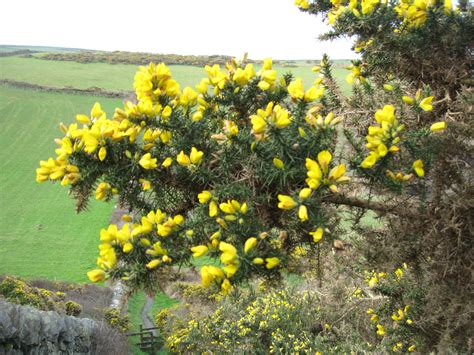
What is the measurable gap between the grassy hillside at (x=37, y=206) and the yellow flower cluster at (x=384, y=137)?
18.6m

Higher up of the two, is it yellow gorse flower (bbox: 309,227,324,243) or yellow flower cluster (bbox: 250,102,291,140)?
yellow flower cluster (bbox: 250,102,291,140)

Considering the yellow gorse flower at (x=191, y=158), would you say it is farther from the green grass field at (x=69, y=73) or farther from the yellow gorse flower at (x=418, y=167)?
the green grass field at (x=69, y=73)

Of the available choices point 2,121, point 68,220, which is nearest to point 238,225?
point 68,220

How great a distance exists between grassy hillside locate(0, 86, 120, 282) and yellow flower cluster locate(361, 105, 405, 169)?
18.6 metres

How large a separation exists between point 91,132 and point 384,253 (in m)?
1.97

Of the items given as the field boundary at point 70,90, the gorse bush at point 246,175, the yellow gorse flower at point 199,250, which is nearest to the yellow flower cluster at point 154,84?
the gorse bush at point 246,175

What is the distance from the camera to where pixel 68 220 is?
2356 centimetres

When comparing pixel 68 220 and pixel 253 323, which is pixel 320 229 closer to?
pixel 253 323

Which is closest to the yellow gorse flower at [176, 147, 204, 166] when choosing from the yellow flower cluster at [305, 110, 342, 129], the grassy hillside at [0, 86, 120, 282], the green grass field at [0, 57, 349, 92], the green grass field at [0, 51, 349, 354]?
the yellow flower cluster at [305, 110, 342, 129]

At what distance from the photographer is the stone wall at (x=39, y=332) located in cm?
718

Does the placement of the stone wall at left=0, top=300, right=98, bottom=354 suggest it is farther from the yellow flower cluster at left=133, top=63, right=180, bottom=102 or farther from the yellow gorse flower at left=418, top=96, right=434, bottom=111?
the yellow gorse flower at left=418, top=96, right=434, bottom=111

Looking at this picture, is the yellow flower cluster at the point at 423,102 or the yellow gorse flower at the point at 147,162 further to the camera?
the yellow flower cluster at the point at 423,102

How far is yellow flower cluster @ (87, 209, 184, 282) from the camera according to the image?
5.96 feet

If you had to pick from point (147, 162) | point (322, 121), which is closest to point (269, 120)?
point (322, 121)
